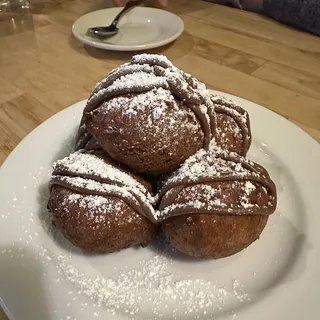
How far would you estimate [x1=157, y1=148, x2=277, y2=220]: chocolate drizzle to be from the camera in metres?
0.83

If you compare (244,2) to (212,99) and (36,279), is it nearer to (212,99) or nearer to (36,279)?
(212,99)

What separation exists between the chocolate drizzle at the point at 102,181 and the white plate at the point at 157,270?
0.37 ft

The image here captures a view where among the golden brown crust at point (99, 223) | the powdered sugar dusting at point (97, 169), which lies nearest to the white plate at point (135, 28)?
the powdered sugar dusting at point (97, 169)

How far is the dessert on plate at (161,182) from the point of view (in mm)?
838

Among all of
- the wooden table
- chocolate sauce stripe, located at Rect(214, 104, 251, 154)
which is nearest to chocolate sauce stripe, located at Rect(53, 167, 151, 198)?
chocolate sauce stripe, located at Rect(214, 104, 251, 154)

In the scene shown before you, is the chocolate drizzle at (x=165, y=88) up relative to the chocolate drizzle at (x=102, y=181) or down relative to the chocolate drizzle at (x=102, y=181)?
up

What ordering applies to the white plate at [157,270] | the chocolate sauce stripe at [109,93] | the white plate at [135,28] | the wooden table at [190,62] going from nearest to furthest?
the white plate at [157,270], the chocolate sauce stripe at [109,93], the wooden table at [190,62], the white plate at [135,28]

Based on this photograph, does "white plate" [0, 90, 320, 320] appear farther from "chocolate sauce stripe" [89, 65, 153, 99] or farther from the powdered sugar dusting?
"chocolate sauce stripe" [89, 65, 153, 99]

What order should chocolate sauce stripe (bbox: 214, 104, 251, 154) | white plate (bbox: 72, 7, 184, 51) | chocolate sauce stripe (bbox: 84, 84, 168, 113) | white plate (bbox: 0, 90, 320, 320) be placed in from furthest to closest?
white plate (bbox: 72, 7, 184, 51)
chocolate sauce stripe (bbox: 214, 104, 251, 154)
chocolate sauce stripe (bbox: 84, 84, 168, 113)
white plate (bbox: 0, 90, 320, 320)

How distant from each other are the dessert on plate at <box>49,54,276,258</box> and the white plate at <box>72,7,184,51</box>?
2.80 feet

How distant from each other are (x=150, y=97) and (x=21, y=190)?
392 millimetres

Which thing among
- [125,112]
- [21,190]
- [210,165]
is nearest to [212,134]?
[210,165]

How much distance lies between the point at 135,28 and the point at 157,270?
1.35 metres

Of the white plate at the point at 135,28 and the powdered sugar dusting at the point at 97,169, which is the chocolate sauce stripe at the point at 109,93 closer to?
the powdered sugar dusting at the point at 97,169
